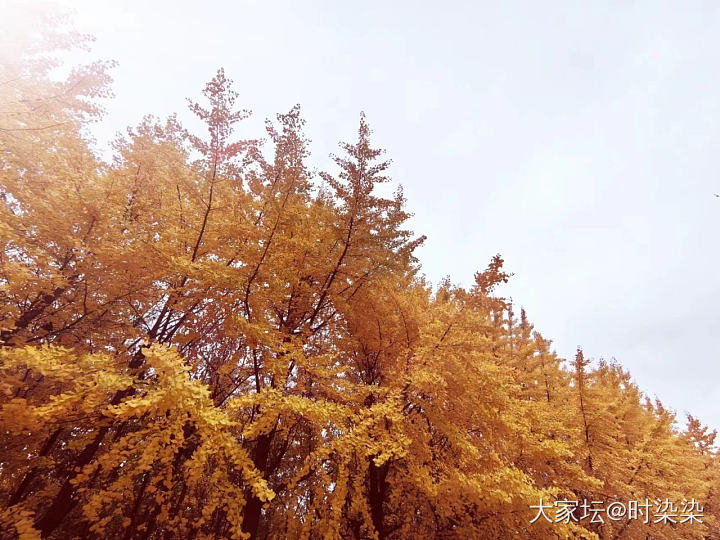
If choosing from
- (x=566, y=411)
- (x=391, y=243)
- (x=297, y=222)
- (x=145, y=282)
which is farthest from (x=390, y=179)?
(x=566, y=411)

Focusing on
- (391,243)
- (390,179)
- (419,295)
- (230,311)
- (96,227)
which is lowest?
(230,311)

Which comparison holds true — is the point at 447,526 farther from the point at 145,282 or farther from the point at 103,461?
the point at 145,282

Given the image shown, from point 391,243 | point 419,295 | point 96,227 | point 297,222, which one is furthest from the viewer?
point 419,295

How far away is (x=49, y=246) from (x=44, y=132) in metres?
2.35

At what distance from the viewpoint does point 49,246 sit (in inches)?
236

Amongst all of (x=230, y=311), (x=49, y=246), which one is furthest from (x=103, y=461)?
(x=49, y=246)

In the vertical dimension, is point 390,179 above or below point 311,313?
above

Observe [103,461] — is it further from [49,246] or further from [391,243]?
[391,243]

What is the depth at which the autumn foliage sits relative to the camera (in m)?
5.05

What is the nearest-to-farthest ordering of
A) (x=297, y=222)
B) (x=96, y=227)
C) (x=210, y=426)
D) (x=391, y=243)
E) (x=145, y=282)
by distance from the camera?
(x=210, y=426)
(x=96, y=227)
(x=145, y=282)
(x=297, y=222)
(x=391, y=243)

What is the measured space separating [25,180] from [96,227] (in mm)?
2014

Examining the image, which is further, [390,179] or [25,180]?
[390,179]

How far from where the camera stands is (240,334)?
688 centimetres

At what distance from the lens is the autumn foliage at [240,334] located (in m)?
5.05
